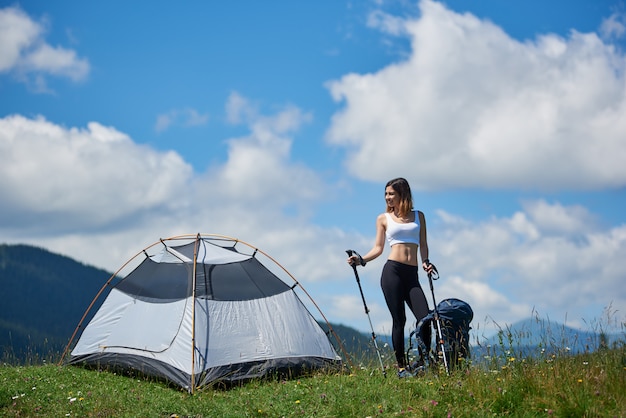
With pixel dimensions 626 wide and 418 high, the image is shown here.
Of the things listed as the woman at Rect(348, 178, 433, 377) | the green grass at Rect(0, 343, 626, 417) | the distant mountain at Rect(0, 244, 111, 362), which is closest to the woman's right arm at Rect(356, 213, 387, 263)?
the woman at Rect(348, 178, 433, 377)

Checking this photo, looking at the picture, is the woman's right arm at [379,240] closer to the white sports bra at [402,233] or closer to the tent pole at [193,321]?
the white sports bra at [402,233]

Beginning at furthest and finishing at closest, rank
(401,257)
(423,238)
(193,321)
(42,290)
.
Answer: (42,290) → (193,321) → (423,238) → (401,257)

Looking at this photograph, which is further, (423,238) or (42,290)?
Answer: (42,290)

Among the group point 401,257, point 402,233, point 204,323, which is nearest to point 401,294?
point 401,257

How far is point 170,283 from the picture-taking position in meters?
11.5

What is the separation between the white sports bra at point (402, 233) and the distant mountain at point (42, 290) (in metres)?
148

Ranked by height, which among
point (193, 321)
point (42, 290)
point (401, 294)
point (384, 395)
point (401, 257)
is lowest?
point (384, 395)

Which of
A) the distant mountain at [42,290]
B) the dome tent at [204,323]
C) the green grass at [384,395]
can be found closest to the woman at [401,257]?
the green grass at [384,395]

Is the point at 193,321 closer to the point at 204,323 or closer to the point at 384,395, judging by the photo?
the point at 204,323

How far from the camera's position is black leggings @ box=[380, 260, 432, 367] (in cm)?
870

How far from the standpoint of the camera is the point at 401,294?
28.8 feet

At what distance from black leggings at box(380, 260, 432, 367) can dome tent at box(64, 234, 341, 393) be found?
2422 mm

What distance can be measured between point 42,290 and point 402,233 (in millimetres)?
182975

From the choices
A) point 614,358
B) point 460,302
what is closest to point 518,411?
point 614,358
